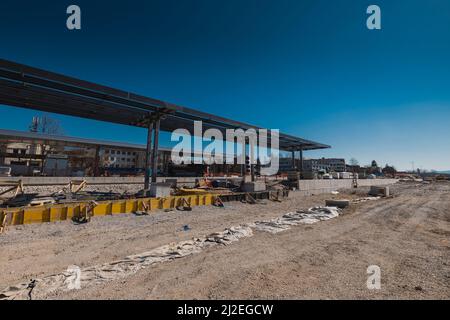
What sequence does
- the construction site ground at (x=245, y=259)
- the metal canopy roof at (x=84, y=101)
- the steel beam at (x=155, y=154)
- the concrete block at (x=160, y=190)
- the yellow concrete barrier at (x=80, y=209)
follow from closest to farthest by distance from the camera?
the construction site ground at (x=245, y=259) → the yellow concrete barrier at (x=80, y=209) → the metal canopy roof at (x=84, y=101) → the concrete block at (x=160, y=190) → the steel beam at (x=155, y=154)

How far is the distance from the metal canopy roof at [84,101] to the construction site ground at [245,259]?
8402 millimetres

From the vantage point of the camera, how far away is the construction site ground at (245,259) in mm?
4023

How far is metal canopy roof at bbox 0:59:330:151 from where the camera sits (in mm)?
11562

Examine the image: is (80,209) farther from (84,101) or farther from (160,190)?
(84,101)

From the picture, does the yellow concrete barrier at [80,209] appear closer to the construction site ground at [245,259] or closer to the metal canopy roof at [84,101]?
the construction site ground at [245,259]

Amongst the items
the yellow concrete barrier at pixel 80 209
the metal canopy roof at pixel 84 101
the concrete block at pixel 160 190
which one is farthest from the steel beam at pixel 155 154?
the yellow concrete barrier at pixel 80 209

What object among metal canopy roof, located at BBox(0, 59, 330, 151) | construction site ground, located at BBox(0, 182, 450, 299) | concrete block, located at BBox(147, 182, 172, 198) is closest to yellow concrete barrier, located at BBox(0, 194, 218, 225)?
construction site ground, located at BBox(0, 182, 450, 299)

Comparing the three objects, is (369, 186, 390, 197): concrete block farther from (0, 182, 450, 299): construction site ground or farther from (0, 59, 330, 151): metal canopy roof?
(0, 59, 330, 151): metal canopy roof

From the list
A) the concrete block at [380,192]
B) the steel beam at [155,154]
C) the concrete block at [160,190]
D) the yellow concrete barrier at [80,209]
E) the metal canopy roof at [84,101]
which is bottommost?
the concrete block at [380,192]

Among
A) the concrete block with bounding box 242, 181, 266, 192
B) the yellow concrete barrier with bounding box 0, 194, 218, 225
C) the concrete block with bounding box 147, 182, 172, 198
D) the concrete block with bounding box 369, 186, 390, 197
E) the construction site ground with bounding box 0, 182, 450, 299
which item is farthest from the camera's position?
the concrete block with bounding box 369, 186, 390, 197

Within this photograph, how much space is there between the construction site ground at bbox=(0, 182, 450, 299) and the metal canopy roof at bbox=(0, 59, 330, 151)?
8.40 meters

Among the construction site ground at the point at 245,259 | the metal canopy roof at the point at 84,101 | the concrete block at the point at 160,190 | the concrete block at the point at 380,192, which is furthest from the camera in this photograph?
the concrete block at the point at 380,192
